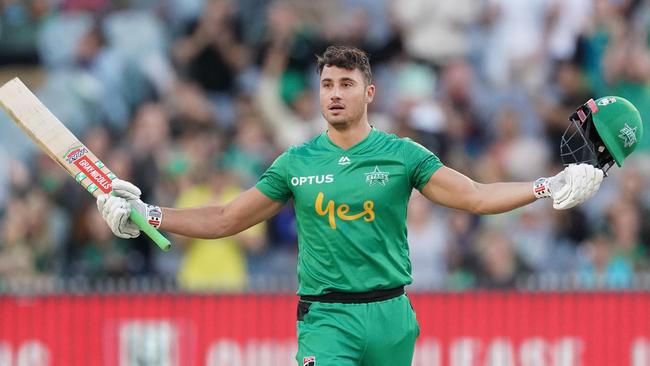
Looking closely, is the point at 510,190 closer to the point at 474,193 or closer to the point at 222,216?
the point at 474,193

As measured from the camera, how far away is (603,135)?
730 centimetres

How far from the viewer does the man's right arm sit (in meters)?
7.92

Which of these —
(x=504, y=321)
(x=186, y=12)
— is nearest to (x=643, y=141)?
(x=504, y=321)

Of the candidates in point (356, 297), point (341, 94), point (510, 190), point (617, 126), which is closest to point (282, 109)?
point (341, 94)

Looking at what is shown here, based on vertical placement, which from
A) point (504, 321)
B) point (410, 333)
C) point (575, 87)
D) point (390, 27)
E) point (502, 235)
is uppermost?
point (390, 27)

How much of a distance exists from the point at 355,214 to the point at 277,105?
7.03m

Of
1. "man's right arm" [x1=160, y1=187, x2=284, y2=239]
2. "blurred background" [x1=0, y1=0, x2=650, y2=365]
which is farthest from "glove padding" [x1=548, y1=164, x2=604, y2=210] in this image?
"blurred background" [x1=0, y1=0, x2=650, y2=365]

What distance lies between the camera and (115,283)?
11.7m

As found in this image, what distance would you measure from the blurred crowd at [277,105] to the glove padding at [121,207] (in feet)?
16.9

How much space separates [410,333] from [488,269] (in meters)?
5.04

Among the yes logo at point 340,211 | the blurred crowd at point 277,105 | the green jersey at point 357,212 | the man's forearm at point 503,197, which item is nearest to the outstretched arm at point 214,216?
the green jersey at point 357,212

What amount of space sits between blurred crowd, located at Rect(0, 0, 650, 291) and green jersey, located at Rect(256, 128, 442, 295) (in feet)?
17.3

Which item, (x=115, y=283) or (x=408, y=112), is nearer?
(x=115, y=283)

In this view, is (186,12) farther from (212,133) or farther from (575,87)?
(575,87)
